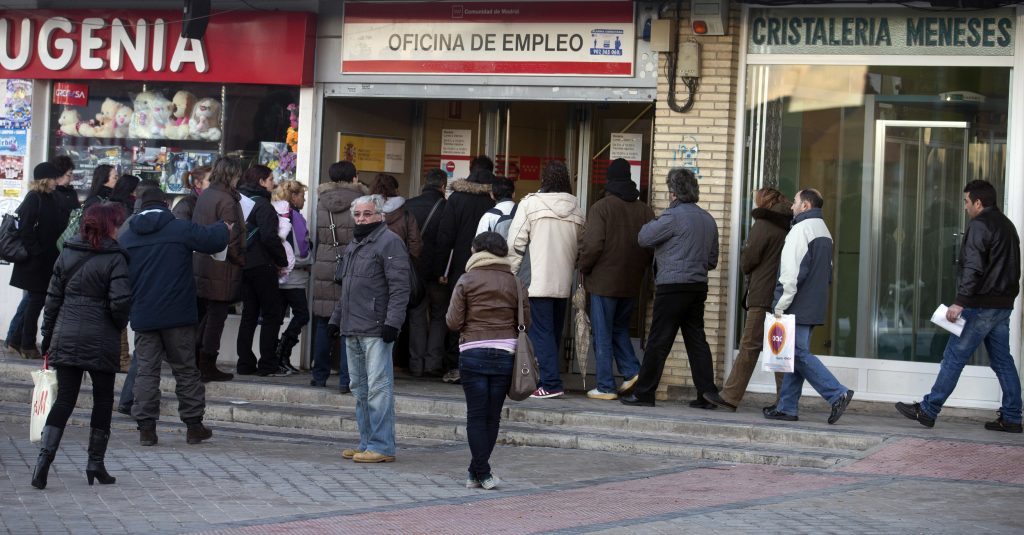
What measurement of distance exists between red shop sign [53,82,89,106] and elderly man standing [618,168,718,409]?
254 inches

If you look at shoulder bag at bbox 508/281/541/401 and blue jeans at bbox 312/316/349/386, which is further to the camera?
blue jeans at bbox 312/316/349/386

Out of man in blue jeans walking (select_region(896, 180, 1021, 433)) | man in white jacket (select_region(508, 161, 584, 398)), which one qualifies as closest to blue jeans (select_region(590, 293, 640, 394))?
man in white jacket (select_region(508, 161, 584, 398))

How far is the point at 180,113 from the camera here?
14203mm

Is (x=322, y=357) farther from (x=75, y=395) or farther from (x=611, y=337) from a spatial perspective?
(x=75, y=395)

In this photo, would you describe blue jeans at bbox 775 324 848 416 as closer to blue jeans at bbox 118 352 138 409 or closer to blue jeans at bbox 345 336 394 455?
blue jeans at bbox 345 336 394 455

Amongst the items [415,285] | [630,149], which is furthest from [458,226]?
[415,285]

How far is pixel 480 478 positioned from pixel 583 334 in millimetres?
3576

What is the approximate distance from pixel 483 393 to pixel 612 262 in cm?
335

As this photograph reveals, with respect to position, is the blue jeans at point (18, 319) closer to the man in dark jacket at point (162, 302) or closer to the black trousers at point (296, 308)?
the black trousers at point (296, 308)

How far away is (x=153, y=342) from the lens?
9.91 meters

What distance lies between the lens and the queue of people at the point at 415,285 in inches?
342

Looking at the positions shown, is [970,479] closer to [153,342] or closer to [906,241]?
[906,241]

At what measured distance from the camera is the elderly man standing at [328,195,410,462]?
9.45 metres

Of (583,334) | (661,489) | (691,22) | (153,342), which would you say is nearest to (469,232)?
(583,334)
